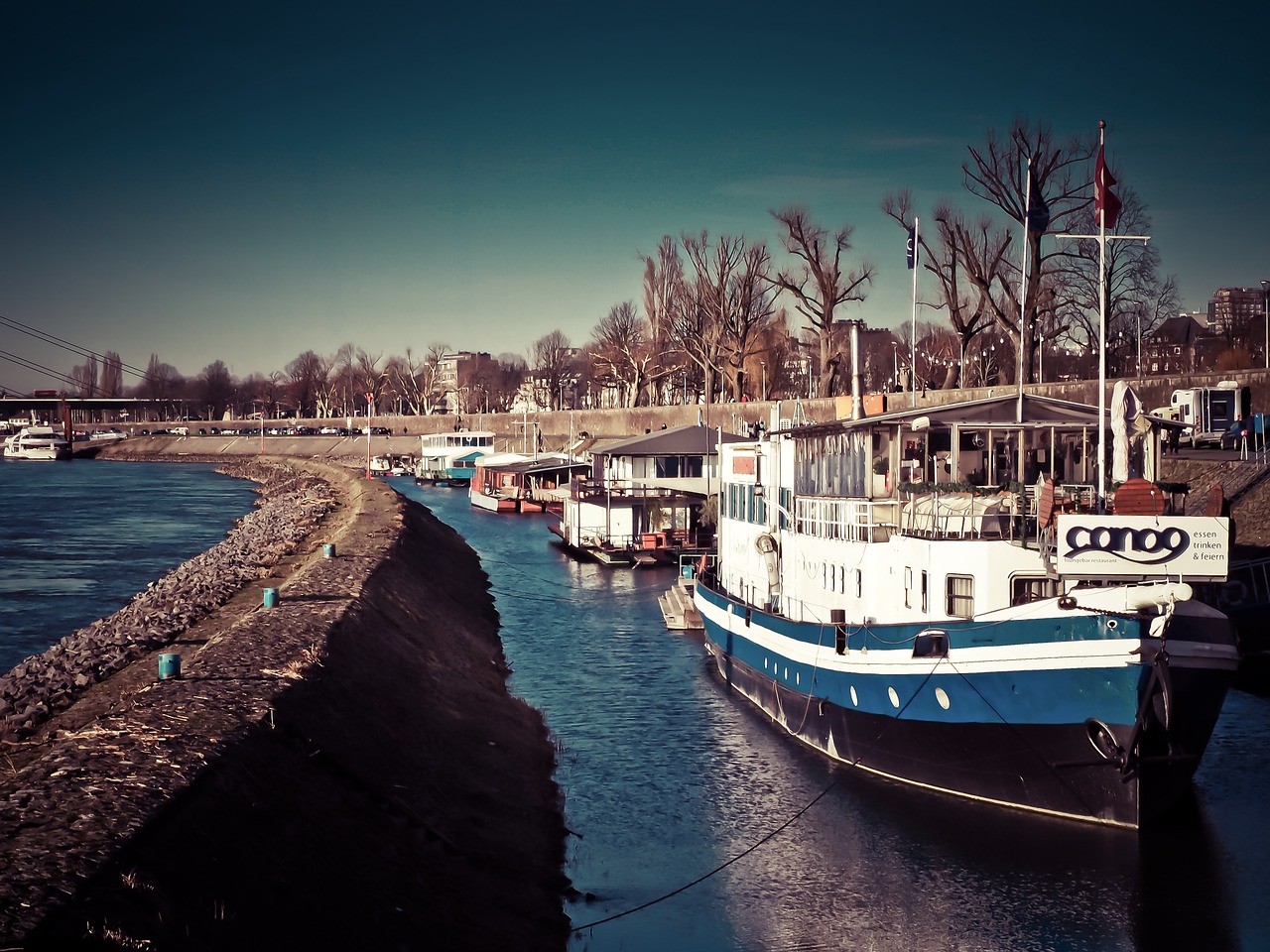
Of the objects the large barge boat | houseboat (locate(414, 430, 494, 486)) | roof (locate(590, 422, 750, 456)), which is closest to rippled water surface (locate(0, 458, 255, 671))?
houseboat (locate(414, 430, 494, 486))

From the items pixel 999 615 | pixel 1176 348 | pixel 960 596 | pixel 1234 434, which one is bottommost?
pixel 999 615

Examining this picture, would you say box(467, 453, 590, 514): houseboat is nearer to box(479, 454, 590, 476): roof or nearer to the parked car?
box(479, 454, 590, 476): roof

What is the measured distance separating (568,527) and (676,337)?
59.3m

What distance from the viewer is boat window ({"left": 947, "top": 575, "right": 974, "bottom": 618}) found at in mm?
20844

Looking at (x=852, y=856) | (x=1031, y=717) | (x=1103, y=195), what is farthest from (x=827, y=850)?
(x=1103, y=195)

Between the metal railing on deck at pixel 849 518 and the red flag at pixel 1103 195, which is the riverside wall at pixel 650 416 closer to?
the metal railing on deck at pixel 849 518

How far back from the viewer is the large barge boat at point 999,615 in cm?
1848

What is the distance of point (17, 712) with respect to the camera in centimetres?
2019

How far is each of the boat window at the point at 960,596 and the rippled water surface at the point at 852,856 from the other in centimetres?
340

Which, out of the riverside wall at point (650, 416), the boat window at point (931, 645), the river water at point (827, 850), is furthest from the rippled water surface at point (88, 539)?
the riverside wall at point (650, 416)

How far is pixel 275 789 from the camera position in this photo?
617 inches

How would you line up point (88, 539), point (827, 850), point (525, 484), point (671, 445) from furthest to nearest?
point (525, 484), point (671, 445), point (88, 539), point (827, 850)

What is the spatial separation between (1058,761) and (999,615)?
98.6 inches

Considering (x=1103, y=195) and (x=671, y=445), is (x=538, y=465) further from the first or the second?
(x=1103, y=195)
